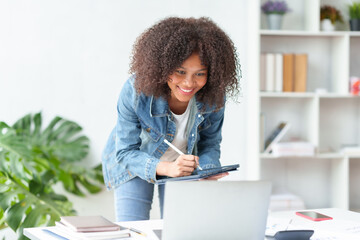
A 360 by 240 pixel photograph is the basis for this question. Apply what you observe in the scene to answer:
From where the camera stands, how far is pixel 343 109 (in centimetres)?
394

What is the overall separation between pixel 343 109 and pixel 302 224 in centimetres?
244

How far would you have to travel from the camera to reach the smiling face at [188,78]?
1.85 meters

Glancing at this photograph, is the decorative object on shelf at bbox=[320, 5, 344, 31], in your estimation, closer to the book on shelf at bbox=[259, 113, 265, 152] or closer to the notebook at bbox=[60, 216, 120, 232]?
the book on shelf at bbox=[259, 113, 265, 152]

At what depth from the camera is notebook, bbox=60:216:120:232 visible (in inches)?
55.2

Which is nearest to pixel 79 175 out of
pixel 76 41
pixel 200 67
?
pixel 76 41

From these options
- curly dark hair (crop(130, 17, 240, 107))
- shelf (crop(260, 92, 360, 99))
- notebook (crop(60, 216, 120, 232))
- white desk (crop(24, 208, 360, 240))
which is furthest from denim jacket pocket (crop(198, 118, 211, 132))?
shelf (crop(260, 92, 360, 99))

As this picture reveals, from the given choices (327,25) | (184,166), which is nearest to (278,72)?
(327,25)

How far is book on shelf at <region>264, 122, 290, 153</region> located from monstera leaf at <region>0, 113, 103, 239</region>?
46.7 inches

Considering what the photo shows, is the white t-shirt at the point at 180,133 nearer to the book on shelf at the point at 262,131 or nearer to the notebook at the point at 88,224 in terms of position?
the notebook at the point at 88,224

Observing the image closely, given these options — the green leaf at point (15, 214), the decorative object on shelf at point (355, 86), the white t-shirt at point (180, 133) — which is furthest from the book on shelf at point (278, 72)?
the green leaf at point (15, 214)

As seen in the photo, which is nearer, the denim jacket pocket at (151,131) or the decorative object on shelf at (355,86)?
the denim jacket pocket at (151,131)

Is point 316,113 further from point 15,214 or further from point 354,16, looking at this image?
point 15,214

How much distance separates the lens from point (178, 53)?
1829mm

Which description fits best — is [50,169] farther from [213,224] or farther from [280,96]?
[213,224]
